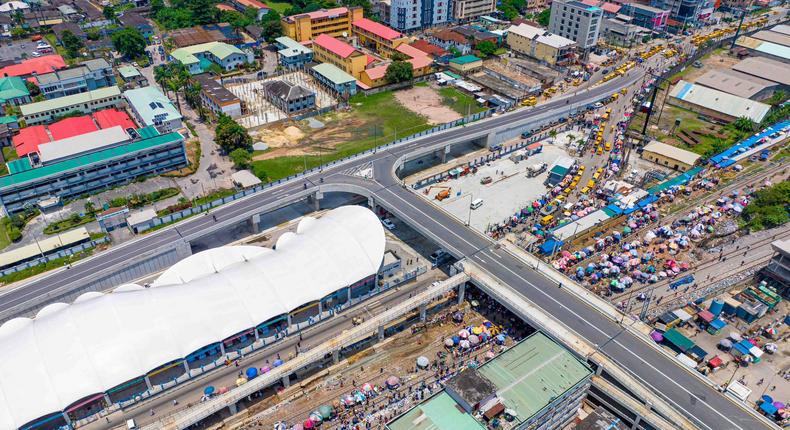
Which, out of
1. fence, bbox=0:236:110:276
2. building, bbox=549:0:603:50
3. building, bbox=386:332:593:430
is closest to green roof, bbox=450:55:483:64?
building, bbox=549:0:603:50

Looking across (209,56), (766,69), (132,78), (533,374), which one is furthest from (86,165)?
(766,69)

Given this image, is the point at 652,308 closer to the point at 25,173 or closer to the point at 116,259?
the point at 116,259

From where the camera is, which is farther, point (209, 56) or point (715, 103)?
point (209, 56)

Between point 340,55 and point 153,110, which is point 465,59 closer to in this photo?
point 340,55

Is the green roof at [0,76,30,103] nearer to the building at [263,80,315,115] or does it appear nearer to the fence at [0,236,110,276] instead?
the building at [263,80,315,115]

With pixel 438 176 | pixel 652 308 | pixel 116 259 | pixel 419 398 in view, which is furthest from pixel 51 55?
pixel 652 308
